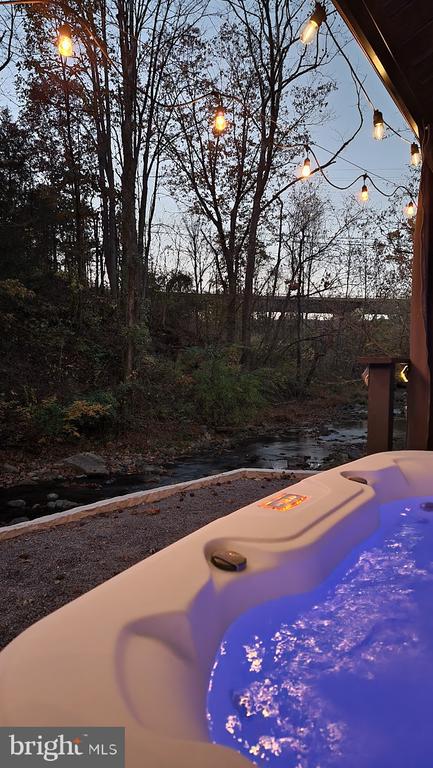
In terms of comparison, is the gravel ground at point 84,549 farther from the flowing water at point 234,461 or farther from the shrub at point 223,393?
the shrub at point 223,393

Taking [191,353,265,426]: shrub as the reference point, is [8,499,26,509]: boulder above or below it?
below

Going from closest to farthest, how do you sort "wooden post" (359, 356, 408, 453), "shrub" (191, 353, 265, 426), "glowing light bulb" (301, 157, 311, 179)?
"wooden post" (359, 356, 408, 453) < "glowing light bulb" (301, 157, 311, 179) < "shrub" (191, 353, 265, 426)

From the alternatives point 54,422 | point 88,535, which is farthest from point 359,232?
point 88,535

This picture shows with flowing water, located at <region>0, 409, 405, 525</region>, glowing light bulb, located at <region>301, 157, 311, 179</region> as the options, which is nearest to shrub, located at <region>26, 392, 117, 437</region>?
flowing water, located at <region>0, 409, 405, 525</region>

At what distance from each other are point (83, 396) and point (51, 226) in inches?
126

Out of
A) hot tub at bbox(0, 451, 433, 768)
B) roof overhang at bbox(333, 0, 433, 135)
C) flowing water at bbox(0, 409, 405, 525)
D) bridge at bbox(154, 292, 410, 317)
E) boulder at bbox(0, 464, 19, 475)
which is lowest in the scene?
flowing water at bbox(0, 409, 405, 525)

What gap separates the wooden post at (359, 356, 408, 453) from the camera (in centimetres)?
322

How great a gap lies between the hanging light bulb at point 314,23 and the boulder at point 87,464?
3.96m

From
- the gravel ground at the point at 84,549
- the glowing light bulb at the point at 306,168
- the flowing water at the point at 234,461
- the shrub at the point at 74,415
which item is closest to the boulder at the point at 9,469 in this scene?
the flowing water at the point at 234,461

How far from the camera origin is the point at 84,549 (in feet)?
7.81

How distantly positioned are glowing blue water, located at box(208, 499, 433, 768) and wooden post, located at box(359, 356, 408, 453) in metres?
1.44

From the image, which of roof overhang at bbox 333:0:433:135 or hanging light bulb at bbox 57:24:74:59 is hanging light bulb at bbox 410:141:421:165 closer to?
roof overhang at bbox 333:0:433:135

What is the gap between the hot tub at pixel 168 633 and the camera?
800 mm

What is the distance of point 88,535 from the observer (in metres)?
2.58
